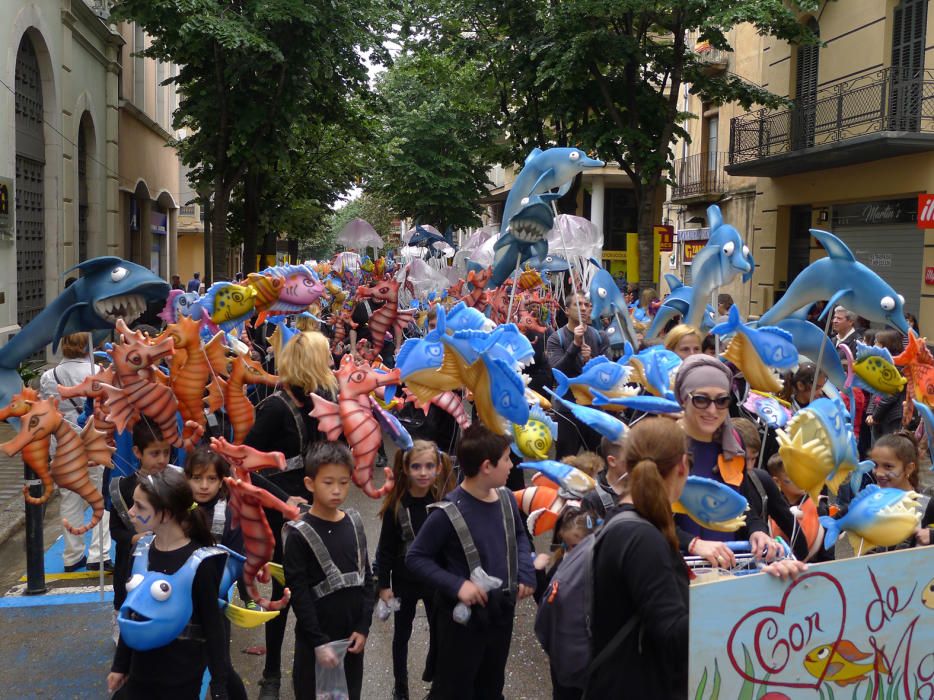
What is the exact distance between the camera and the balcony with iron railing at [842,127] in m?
15.7

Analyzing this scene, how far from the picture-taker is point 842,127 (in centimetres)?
1725

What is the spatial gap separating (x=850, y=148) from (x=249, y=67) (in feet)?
35.3

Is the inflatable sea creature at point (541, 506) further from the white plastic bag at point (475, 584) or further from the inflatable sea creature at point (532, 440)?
the white plastic bag at point (475, 584)

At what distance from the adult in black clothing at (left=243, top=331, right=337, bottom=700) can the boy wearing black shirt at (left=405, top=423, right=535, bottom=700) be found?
1.38 meters

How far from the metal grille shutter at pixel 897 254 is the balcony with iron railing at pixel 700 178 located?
270 inches

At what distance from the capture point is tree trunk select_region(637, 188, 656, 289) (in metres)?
18.9

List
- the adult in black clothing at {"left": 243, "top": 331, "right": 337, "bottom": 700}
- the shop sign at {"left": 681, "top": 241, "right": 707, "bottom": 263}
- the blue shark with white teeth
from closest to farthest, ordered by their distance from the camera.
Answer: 1. the adult in black clothing at {"left": 243, "top": 331, "right": 337, "bottom": 700}
2. the blue shark with white teeth
3. the shop sign at {"left": 681, "top": 241, "right": 707, "bottom": 263}

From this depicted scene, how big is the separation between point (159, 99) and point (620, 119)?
17915 mm

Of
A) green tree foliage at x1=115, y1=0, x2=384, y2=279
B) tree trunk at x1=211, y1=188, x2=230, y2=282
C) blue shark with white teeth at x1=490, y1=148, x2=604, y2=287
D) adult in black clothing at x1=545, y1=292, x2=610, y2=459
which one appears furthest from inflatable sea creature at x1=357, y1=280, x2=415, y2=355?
tree trunk at x1=211, y1=188, x2=230, y2=282

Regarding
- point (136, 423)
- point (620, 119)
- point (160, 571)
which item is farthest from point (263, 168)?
point (160, 571)

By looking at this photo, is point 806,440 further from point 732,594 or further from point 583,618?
point 583,618

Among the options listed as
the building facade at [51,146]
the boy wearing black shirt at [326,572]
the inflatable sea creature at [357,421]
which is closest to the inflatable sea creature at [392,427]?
the inflatable sea creature at [357,421]

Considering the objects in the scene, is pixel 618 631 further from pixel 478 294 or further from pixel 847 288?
pixel 478 294

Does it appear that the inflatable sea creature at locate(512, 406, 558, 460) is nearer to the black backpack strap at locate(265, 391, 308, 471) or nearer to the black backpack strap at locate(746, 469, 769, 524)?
the black backpack strap at locate(265, 391, 308, 471)
